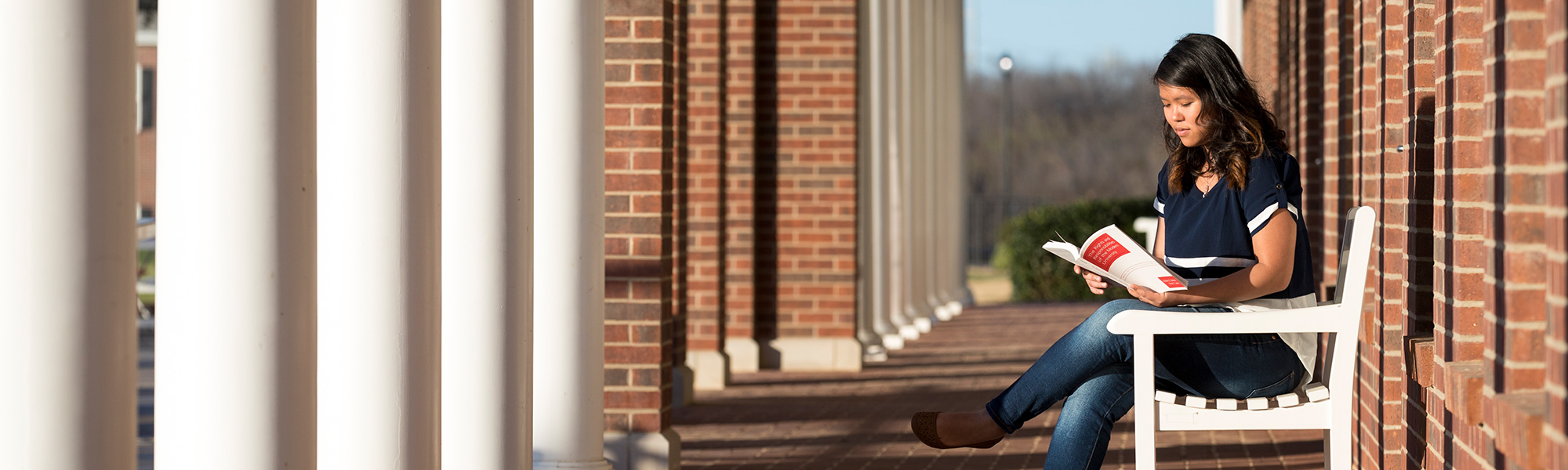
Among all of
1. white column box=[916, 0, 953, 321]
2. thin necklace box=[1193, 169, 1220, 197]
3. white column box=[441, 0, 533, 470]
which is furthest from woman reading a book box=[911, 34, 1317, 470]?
white column box=[916, 0, 953, 321]

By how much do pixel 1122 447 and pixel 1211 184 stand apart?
2.82 meters

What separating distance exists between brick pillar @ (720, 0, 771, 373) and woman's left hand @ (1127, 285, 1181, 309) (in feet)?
20.3

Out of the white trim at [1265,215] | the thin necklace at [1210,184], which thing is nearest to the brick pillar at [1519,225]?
the white trim at [1265,215]

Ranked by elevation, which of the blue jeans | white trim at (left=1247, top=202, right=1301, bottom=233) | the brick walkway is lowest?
the brick walkway

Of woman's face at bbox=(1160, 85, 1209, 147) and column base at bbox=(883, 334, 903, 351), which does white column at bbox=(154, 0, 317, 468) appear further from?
column base at bbox=(883, 334, 903, 351)

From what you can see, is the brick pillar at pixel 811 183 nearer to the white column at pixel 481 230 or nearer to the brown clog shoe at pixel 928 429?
the white column at pixel 481 230

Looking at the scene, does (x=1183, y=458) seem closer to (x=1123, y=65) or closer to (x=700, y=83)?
(x=700, y=83)

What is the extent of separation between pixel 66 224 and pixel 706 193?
651 cm

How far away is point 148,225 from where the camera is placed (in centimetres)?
1284

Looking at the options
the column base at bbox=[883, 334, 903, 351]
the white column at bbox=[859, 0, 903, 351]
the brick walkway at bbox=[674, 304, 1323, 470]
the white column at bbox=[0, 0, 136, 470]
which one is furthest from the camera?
the column base at bbox=[883, 334, 903, 351]

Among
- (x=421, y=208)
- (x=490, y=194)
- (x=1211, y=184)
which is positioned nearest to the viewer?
(x=421, y=208)

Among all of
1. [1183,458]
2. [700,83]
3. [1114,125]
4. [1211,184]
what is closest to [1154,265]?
[1211,184]

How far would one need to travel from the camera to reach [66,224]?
2.25 meters

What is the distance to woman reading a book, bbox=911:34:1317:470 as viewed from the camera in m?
3.34
